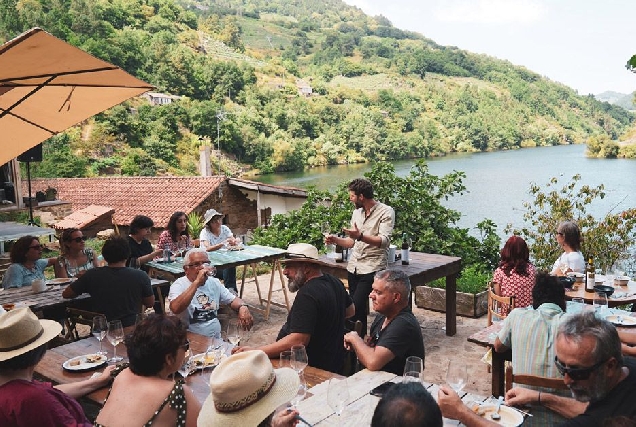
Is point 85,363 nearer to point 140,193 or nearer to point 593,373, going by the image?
point 593,373

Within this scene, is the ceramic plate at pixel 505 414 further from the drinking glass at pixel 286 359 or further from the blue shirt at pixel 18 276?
the blue shirt at pixel 18 276

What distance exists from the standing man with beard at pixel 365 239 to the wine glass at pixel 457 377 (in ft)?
9.09

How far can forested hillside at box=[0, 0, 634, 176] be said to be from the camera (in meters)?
49.6

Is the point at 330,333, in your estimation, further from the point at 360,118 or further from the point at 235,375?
the point at 360,118

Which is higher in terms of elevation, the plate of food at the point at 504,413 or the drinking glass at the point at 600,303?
the plate of food at the point at 504,413

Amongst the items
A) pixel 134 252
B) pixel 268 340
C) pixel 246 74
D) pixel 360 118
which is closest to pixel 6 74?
pixel 134 252

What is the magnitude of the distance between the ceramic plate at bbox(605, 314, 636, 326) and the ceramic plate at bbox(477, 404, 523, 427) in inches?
74.9

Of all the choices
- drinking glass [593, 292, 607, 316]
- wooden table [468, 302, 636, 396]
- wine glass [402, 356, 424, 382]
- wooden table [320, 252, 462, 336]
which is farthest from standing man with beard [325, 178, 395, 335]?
wine glass [402, 356, 424, 382]

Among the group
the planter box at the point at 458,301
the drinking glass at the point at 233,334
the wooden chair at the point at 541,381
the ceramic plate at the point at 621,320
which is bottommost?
the planter box at the point at 458,301

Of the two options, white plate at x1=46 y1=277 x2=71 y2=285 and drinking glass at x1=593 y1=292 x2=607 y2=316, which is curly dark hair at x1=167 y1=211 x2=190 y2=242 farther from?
drinking glass at x1=593 y1=292 x2=607 y2=316

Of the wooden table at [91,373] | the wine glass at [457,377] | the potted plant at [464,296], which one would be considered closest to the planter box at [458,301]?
the potted plant at [464,296]

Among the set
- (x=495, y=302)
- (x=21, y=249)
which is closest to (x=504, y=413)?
(x=495, y=302)

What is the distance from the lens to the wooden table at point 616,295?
Answer: 4.63 metres

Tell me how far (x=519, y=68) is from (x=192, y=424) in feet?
310
